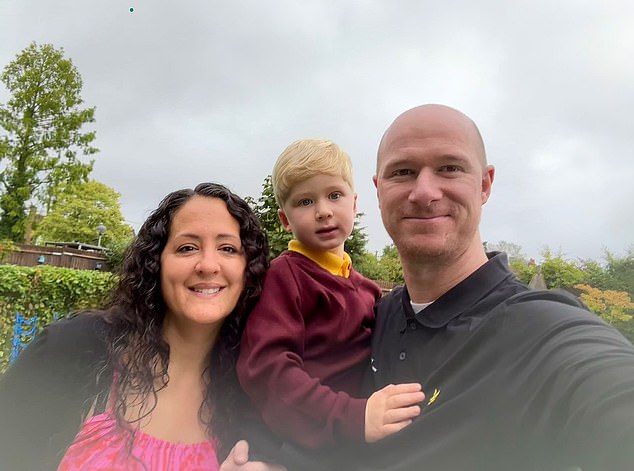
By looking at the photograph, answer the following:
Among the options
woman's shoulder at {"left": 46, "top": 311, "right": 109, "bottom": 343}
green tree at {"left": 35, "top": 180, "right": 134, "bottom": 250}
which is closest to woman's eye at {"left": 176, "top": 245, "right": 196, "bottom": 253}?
woman's shoulder at {"left": 46, "top": 311, "right": 109, "bottom": 343}

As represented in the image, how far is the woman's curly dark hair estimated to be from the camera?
1.54 m

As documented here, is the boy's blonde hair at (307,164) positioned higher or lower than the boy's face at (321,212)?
higher

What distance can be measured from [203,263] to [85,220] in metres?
36.8

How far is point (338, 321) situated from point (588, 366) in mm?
716

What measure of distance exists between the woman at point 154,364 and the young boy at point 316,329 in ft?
0.56

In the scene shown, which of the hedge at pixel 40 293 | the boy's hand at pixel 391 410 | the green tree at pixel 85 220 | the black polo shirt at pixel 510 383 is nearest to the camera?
the black polo shirt at pixel 510 383

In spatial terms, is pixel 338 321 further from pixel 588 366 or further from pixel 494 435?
pixel 588 366

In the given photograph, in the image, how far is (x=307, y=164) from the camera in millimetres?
1555

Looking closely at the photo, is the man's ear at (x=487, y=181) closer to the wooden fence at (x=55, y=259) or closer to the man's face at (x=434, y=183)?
the man's face at (x=434, y=183)

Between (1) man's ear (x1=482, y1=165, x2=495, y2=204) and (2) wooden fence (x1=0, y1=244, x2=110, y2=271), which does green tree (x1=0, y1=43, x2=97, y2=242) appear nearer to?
(2) wooden fence (x1=0, y1=244, x2=110, y2=271)

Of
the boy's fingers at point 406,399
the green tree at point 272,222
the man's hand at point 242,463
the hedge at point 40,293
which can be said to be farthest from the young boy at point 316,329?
the green tree at point 272,222

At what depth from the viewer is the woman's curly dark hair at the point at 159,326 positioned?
1538 mm

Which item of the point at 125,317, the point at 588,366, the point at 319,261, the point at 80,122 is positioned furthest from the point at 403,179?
the point at 80,122

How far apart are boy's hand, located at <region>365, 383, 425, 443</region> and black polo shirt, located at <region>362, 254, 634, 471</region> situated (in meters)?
0.02
